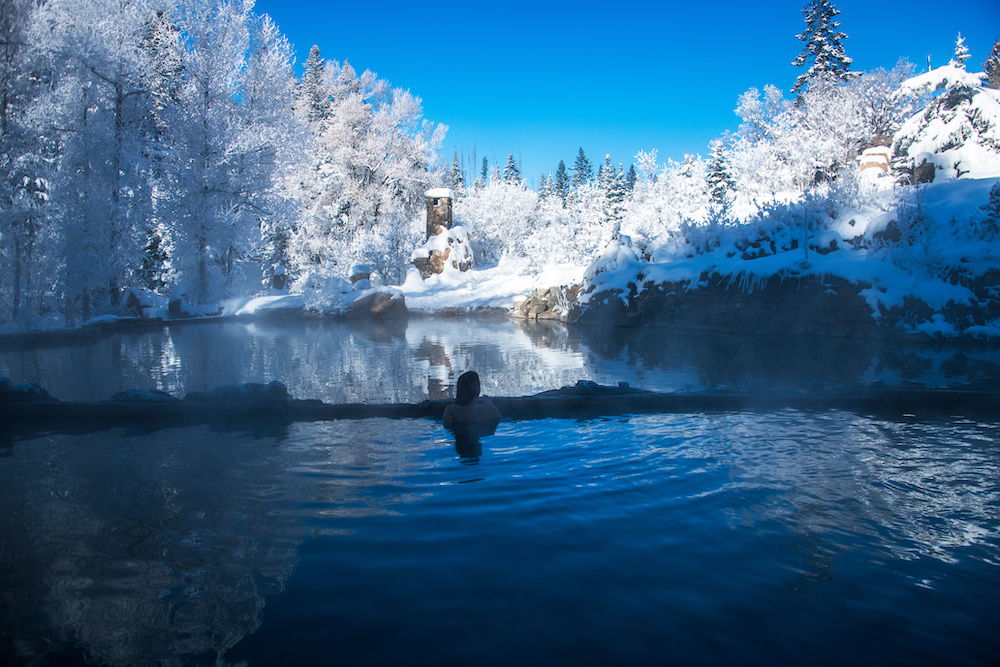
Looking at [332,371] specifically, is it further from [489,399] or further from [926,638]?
[926,638]

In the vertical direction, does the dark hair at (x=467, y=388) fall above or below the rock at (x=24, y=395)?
below

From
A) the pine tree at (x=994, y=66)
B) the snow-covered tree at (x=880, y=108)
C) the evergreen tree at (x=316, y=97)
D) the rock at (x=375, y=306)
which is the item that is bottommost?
the rock at (x=375, y=306)

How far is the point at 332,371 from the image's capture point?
10.5 m

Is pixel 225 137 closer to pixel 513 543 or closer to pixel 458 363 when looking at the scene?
pixel 458 363

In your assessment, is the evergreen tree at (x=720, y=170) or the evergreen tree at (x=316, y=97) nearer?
the evergreen tree at (x=720, y=170)

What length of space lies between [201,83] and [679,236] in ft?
64.0

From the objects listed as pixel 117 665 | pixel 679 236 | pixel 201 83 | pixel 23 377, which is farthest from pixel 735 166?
pixel 117 665

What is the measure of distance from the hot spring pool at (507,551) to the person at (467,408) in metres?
0.55

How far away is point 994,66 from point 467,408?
1567 inches

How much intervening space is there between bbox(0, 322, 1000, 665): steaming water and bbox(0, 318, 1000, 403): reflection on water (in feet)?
7.91

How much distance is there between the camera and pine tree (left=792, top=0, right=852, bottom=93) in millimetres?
32281

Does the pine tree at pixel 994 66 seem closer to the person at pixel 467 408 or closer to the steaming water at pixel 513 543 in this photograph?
the steaming water at pixel 513 543

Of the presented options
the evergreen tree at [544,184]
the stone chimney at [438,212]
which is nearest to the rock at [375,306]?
the stone chimney at [438,212]

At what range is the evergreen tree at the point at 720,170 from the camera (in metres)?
35.6
